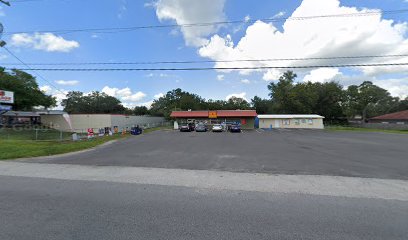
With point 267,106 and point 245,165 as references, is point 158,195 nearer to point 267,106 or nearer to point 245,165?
point 245,165

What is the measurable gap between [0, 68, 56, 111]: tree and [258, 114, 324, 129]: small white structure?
1804 inches

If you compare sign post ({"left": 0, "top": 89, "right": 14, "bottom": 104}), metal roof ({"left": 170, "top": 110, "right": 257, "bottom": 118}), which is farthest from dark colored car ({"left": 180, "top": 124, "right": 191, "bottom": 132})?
sign post ({"left": 0, "top": 89, "right": 14, "bottom": 104})

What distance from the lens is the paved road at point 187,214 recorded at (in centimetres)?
351

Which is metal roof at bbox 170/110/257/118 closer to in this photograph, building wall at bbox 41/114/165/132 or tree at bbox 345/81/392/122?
building wall at bbox 41/114/165/132

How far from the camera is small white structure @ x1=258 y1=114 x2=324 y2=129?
4832 cm

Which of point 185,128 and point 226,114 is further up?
point 226,114

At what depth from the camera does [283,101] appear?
6500 centimetres

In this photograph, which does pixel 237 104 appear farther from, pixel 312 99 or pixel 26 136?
pixel 26 136

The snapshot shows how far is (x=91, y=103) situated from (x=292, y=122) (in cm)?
7366

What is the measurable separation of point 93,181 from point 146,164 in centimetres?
293

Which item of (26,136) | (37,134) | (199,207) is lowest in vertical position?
(199,207)

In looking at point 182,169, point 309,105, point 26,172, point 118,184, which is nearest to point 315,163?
point 182,169

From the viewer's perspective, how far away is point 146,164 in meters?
9.49

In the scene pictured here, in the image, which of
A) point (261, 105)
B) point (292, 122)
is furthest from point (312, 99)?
point (261, 105)
